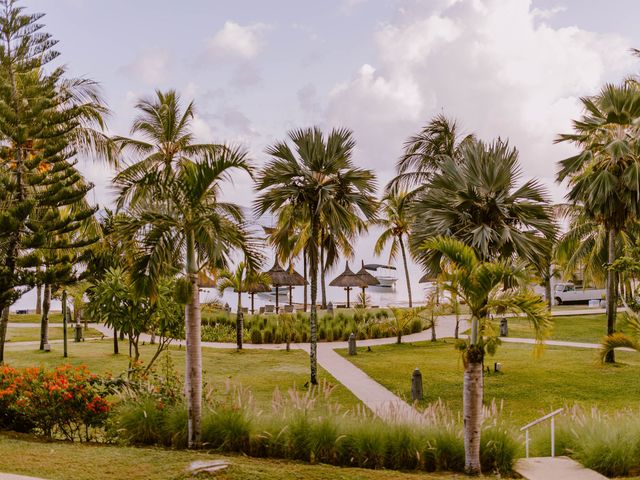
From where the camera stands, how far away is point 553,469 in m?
7.64

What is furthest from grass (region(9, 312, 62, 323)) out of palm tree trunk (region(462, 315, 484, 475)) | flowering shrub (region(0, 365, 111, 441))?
palm tree trunk (region(462, 315, 484, 475))

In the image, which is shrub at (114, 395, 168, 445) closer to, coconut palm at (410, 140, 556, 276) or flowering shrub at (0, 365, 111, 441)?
flowering shrub at (0, 365, 111, 441)

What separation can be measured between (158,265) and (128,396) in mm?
2201

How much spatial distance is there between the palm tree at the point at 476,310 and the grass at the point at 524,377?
8.41 feet

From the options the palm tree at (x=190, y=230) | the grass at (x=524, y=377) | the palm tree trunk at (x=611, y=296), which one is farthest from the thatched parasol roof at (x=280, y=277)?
the palm tree at (x=190, y=230)

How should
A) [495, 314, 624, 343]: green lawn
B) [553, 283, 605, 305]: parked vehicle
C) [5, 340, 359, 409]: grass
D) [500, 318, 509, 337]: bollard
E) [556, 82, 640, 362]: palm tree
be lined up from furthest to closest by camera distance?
[553, 283, 605, 305]: parked vehicle < [500, 318, 509, 337]: bollard < [495, 314, 624, 343]: green lawn < [556, 82, 640, 362]: palm tree < [5, 340, 359, 409]: grass

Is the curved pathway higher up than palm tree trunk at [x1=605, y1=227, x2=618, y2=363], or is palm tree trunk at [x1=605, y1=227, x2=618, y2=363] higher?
palm tree trunk at [x1=605, y1=227, x2=618, y2=363]

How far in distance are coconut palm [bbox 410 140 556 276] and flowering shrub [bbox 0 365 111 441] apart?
7.14m

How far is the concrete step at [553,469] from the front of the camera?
7.31 meters

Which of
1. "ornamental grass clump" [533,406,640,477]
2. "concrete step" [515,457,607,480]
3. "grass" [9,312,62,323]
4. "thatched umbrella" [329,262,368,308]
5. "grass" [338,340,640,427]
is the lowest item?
"grass" [338,340,640,427]

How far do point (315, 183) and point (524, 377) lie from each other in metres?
7.69

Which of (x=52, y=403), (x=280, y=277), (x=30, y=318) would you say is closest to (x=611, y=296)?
(x=52, y=403)

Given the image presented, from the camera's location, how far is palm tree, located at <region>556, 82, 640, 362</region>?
16.1 meters

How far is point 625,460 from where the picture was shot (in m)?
7.58
